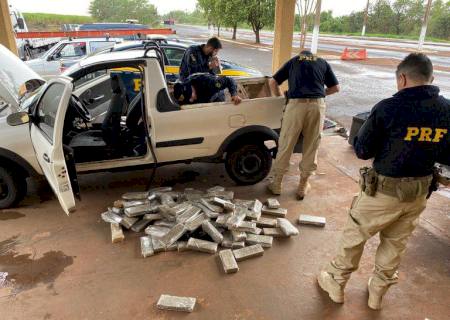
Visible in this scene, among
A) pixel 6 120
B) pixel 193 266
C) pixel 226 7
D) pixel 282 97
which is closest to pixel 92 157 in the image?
pixel 6 120

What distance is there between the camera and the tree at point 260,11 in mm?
26375

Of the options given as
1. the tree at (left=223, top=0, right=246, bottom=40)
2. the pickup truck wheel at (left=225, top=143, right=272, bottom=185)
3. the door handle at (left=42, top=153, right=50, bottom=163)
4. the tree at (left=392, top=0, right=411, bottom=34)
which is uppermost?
the tree at (left=392, top=0, right=411, bottom=34)

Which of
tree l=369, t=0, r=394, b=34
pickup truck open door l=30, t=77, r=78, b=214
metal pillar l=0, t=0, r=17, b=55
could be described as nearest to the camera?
pickup truck open door l=30, t=77, r=78, b=214

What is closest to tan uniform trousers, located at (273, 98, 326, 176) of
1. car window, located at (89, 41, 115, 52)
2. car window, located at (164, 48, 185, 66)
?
car window, located at (164, 48, 185, 66)

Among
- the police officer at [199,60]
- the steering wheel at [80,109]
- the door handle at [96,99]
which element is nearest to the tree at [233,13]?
the door handle at [96,99]

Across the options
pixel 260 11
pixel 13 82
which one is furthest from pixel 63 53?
pixel 260 11

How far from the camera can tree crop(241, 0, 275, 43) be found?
86.5 feet

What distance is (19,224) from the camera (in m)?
3.87

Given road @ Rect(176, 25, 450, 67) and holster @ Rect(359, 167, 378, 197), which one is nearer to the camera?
holster @ Rect(359, 167, 378, 197)

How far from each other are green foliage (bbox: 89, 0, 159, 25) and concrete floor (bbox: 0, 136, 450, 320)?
2099 inches

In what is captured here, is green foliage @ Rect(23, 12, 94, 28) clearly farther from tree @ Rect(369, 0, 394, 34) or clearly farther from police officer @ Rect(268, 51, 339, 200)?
police officer @ Rect(268, 51, 339, 200)

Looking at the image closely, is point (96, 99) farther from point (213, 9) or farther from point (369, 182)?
point (213, 9)

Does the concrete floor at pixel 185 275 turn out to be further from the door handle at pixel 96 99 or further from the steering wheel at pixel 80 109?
the door handle at pixel 96 99

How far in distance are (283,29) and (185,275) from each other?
211 inches
